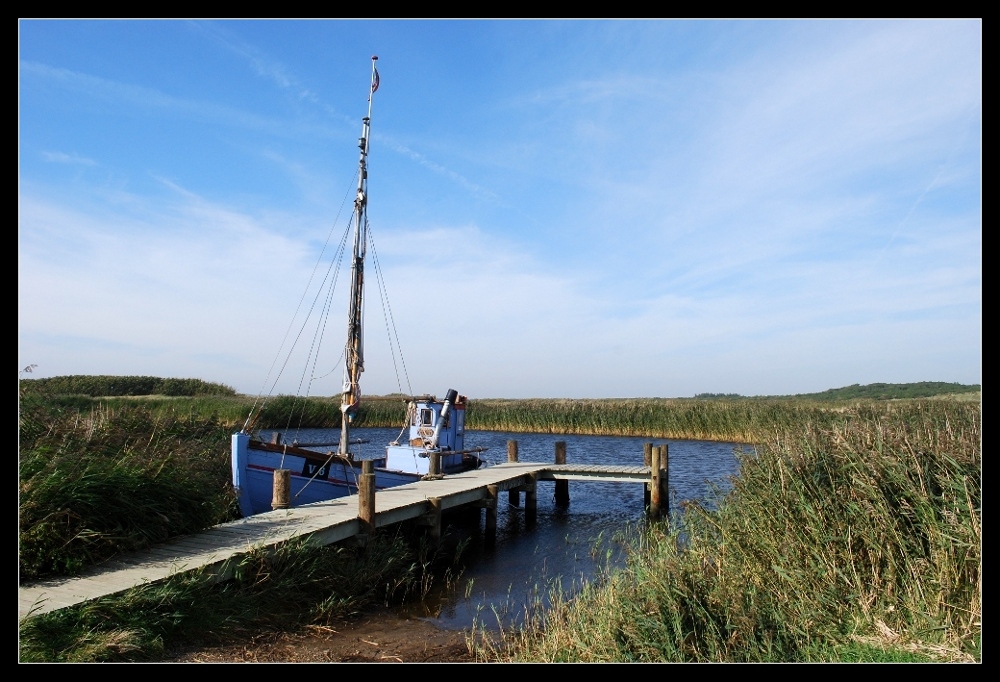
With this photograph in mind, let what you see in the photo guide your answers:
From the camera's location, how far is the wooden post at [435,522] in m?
12.2

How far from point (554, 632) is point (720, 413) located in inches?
1224

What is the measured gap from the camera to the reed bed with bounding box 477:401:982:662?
5.59 meters

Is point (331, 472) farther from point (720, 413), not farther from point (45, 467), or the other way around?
point (720, 413)

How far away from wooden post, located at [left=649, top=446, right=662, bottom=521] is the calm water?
46 cm

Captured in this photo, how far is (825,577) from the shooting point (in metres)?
6.44

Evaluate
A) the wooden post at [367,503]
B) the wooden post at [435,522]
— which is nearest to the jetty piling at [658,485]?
the wooden post at [435,522]

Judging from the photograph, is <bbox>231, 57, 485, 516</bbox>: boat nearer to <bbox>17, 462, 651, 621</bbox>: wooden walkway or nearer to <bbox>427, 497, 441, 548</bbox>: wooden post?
<bbox>17, 462, 651, 621</bbox>: wooden walkway

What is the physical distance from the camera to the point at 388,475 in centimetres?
1611

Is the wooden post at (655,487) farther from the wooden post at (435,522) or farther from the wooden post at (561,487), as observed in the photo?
the wooden post at (435,522)

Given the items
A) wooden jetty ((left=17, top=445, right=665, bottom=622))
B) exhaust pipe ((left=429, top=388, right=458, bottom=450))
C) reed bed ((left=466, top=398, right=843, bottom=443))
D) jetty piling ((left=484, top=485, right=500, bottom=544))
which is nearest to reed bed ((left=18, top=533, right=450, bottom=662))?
wooden jetty ((left=17, top=445, right=665, bottom=622))

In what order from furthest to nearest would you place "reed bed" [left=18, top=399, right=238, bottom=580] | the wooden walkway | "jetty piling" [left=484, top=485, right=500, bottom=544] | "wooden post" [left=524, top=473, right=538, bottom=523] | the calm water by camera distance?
"wooden post" [left=524, top=473, right=538, bottom=523]
"jetty piling" [left=484, top=485, right=500, bottom=544]
the calm water
"reed bed" [left=18, top=399, right=238, bottom=580]
the wooden walkway

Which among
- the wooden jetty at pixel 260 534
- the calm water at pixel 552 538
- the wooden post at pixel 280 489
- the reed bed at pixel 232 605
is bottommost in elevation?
the calm water at pixel 552 538

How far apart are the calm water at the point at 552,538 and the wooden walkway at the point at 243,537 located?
1.20 m
